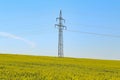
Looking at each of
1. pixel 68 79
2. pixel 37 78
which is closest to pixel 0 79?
pixel 37 78

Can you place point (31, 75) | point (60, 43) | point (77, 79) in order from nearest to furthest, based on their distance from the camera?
1. point (77, 79)
2. point (31, 75)
3. point (60, 43)

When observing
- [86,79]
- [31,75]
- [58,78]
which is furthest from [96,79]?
[31,75]

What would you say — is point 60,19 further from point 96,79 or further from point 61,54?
point 96,79

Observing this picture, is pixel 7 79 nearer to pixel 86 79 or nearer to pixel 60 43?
pixel 86 79

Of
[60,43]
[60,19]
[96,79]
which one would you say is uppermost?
[60,19]

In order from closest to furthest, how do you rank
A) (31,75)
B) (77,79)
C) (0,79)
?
(0,79) < (77,79) < (31,75)

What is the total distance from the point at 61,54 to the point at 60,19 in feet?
20.9

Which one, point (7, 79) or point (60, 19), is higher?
point (60, 19)

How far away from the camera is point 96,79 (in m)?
20.6

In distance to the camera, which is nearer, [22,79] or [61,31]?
[22,79]

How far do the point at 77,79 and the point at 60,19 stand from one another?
4478 centimetres

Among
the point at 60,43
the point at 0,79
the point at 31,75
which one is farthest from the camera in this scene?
the point at 60,43

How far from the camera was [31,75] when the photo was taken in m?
21.5

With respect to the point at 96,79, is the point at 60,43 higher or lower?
higher
